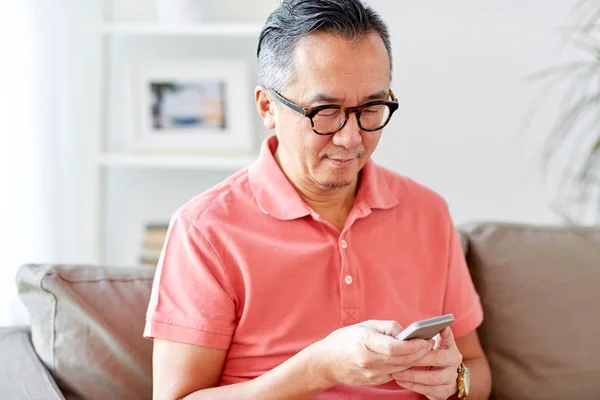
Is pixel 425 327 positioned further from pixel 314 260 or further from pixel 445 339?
pixel 314 260

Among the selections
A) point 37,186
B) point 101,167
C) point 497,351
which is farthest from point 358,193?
point 101,167

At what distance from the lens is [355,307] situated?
1.50 m

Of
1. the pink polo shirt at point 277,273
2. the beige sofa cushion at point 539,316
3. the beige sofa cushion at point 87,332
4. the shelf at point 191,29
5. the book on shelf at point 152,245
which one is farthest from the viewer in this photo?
the book on shelf at point 152,245

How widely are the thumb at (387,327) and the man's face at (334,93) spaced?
0.29 metres

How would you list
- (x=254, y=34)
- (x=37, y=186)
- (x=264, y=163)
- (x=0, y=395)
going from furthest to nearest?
(x=254, y=34) → (x=37, y=186) → (x=264, y=163) → (x=0, y=395)

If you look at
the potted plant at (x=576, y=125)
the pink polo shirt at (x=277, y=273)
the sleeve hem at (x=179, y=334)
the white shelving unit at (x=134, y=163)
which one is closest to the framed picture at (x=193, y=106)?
the white shelving unit at (x=134, y=163)

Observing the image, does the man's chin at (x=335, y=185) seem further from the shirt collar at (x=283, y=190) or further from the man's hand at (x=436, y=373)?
the man's hand at (x=436, y=373)

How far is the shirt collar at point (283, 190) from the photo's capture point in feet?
5.02

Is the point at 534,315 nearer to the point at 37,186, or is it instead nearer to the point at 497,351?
the point at 497,351

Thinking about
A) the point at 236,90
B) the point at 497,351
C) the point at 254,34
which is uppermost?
the point at 254,34

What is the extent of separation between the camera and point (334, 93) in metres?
1.38

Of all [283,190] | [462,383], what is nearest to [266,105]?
[283,190]

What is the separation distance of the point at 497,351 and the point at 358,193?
0.52m

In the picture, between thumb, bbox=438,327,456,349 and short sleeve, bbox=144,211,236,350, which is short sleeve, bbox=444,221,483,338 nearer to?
thumb, bbox=438,327,456,349
